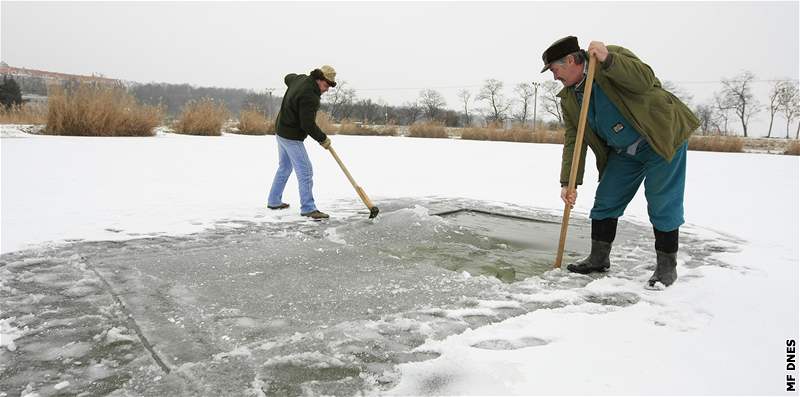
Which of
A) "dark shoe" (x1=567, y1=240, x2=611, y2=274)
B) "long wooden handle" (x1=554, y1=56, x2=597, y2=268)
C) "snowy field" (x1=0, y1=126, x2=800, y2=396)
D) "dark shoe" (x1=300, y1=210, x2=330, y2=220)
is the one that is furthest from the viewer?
"dark shoe" (x1=300, y1=210, x2=330, y2=220)

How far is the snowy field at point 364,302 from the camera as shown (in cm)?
184

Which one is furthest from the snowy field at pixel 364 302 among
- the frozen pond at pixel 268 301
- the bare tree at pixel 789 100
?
the bare tree at pixel 789 100

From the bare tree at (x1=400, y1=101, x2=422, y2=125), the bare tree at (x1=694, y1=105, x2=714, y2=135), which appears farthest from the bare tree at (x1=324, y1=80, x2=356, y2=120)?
the bare tree at (x1=694, y1=105, x2=714, y2=135)

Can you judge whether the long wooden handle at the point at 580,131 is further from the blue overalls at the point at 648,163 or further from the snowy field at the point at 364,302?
the snowy field at the point at 364,302

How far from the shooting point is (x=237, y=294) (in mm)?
2701

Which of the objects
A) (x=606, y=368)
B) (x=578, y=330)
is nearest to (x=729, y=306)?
(x=578, y=330)

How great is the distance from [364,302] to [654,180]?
1.80m

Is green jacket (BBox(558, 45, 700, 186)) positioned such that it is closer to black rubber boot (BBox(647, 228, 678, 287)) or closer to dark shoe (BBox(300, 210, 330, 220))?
black rubber boot (BBox(647, 228, 678, 287))

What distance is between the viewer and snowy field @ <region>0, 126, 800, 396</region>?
1.84 metres

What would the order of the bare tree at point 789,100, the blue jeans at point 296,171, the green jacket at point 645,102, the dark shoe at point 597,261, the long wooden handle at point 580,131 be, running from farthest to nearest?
1. the bare tree at point 789,100
2. the blue jeans at point 296,171
3. the dark shoe at point 597,261
4. the long wooden handle at point 580,131
5. the green jacket at point 645,102

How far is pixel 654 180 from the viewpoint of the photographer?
2.95 metres

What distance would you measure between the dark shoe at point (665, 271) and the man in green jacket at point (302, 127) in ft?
9.57

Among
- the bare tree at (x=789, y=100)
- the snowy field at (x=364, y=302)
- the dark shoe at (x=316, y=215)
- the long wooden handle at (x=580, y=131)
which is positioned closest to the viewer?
the snowy field at (x=364, y=302)

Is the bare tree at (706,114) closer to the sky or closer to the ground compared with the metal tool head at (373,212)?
closer to the sky
